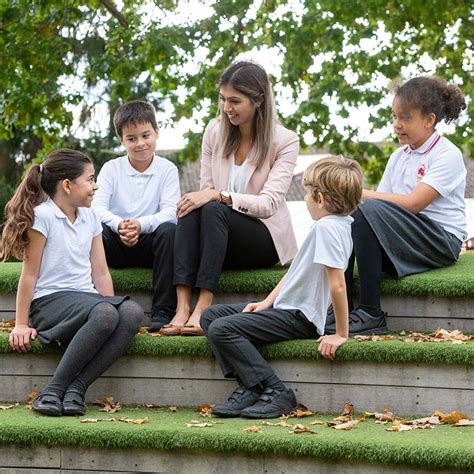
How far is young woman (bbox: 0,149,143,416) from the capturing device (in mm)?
4848

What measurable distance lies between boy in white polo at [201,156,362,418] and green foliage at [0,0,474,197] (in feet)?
26.8

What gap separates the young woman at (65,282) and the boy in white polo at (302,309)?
472 mm

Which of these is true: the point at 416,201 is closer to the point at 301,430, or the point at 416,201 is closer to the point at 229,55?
the point at 301,430

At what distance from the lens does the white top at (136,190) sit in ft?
19.7

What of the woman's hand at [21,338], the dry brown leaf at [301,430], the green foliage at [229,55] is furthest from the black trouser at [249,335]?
the green foliage at [229,55]

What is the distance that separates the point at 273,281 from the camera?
5602mm

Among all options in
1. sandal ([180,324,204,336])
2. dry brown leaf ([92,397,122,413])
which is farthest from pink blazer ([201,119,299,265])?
dry brown leaf ([92,397,122,413])

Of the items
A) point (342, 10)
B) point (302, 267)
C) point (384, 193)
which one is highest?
point (342, 10)

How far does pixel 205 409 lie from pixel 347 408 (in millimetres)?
619

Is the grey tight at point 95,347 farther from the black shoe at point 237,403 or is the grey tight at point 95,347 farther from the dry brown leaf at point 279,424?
the dry brown leaf at point 279,424

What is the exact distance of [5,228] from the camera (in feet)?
16.8

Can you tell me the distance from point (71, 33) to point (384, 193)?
12082 mm

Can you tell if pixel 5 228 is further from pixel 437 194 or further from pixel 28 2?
pixel 28 2

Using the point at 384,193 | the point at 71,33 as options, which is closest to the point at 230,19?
the point at 71,33
